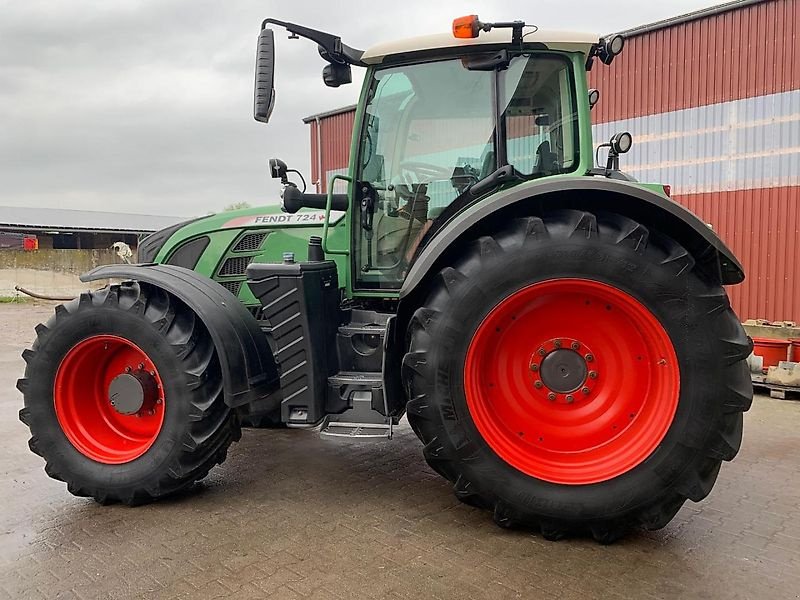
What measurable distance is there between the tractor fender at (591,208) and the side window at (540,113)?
16.0 inches

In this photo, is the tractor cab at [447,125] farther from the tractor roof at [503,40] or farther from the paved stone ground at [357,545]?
A: the paved stone ground at [357,545]

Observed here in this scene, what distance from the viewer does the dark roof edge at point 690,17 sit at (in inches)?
336

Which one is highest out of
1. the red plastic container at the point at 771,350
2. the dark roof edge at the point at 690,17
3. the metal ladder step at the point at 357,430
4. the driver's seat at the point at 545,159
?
the dark roof edge at the point at 690,17

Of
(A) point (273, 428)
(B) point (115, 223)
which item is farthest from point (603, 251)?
(B) point (115, 223)

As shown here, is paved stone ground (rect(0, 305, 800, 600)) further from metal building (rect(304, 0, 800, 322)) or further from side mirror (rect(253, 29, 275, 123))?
metal building (rect(304, 0, 800, 322))

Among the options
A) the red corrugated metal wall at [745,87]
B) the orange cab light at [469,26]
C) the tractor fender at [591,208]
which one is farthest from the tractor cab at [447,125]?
the red corrugated metal wall at [745,87]

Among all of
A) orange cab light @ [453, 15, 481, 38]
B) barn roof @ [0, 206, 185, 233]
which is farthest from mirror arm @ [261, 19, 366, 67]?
barn roof @ [0, 206, 185, 233]

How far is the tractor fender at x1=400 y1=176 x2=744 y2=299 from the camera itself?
2.90 metres

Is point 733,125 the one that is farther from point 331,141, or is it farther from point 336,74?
point 331,141

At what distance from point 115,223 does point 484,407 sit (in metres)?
39.2

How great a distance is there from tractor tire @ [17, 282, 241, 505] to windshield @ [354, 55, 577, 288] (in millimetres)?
1112

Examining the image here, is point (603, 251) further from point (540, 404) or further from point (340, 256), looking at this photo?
point (340, 256)

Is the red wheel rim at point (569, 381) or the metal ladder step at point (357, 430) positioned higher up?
the red wheel rim at point (569, 381)

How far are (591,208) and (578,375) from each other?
0.83 metres
